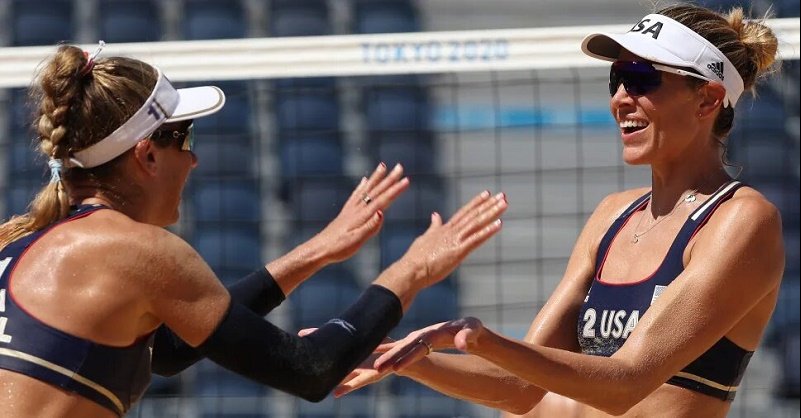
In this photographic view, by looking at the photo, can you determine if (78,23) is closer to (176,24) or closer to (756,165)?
(176,24)

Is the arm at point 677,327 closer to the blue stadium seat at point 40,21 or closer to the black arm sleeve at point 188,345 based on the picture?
the black arm sleeve at point 188,345

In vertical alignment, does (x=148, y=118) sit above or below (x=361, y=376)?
above

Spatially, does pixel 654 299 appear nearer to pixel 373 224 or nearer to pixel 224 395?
pixel 373 224

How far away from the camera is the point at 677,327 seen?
2684mm

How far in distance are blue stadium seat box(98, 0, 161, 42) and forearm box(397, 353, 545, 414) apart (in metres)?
3.76

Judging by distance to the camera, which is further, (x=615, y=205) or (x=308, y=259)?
(x=615, y=205)

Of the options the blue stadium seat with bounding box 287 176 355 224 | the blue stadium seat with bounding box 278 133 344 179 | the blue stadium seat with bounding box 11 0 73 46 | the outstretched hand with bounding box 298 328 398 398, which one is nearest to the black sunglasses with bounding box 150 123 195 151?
the outstretched hand with bounding box 298 328 398 398

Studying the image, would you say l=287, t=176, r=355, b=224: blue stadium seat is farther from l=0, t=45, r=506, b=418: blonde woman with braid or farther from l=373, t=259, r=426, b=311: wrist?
l=373, t=259, r=426, b=311: wrist

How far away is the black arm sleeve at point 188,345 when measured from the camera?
2.94m

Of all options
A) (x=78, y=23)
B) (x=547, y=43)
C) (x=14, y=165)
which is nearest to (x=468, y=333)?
(x=547, y=43)

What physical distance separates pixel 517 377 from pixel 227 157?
3303mm

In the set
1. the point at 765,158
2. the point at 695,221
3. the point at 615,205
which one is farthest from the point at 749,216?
the point at 765,158

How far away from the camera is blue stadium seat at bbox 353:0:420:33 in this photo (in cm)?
642

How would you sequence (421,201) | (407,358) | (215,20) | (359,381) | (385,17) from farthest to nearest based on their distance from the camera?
(215,20) < (385,17) < (421,201) < (359,381) < (407,358)
